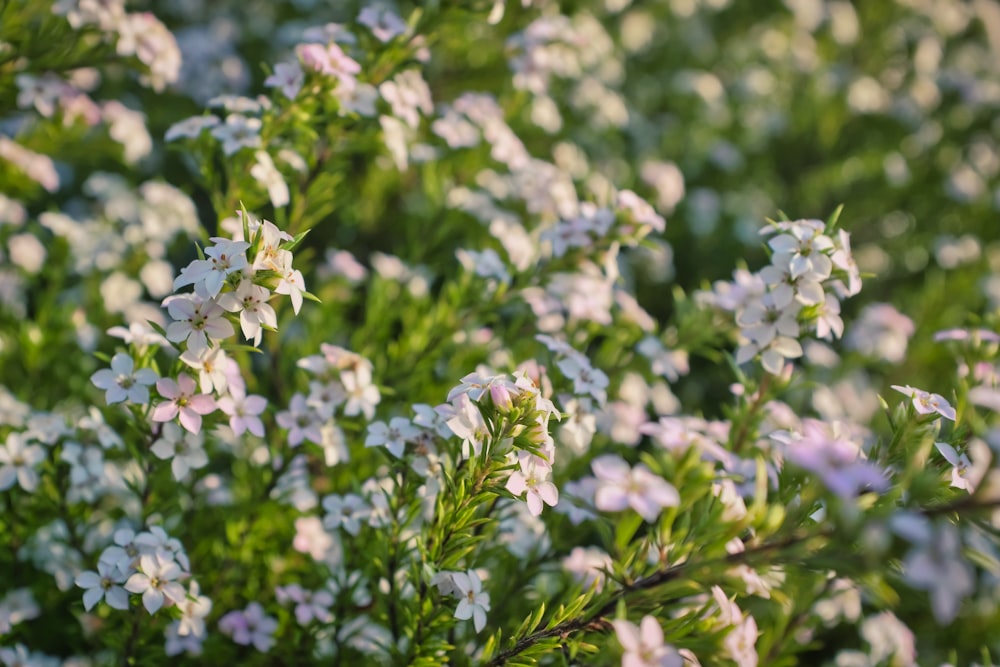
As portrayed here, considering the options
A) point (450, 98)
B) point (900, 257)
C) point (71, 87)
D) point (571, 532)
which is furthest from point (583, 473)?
point (900, 257)

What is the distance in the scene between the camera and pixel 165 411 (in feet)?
5.87

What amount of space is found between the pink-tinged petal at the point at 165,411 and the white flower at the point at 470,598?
0.78 metres

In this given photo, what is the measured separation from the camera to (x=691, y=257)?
4699 mm

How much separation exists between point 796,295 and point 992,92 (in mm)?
4424

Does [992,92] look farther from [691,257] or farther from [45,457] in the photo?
[45,457]

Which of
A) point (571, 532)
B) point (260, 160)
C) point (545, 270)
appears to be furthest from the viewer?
point (545, 270)

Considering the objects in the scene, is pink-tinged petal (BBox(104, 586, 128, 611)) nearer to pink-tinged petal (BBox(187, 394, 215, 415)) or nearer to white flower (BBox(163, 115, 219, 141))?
pink-tinged petal (BBox(187, 394, 215, 415))

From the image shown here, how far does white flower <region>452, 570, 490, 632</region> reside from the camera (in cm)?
167

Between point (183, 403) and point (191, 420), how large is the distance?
0.05 m

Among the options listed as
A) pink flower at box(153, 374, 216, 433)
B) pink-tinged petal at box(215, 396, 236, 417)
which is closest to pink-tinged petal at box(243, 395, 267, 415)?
pink-tinged petal at box(215, 396, 236, 417)

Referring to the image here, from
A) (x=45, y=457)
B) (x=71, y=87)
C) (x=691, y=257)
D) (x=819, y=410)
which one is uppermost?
(x=71, y=87)

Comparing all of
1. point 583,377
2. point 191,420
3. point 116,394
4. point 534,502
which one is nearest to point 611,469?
point 534,502

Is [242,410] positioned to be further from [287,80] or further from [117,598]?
[287,80]

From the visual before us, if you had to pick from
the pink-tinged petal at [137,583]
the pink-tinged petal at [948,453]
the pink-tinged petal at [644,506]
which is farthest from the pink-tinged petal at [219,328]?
the pink-tinged petal at [948,453]
